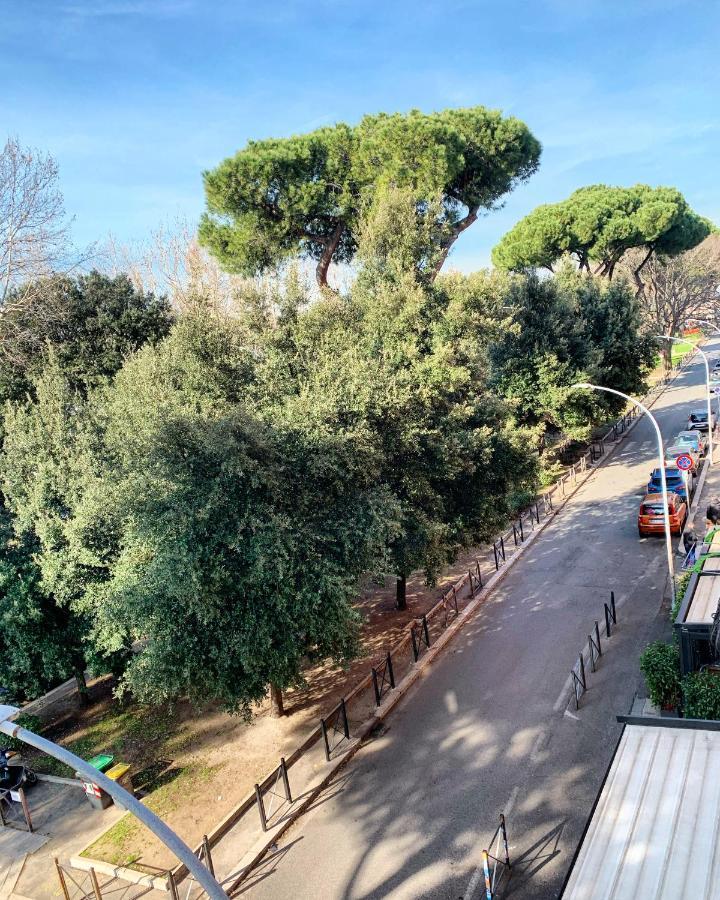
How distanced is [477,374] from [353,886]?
1130 centimetres

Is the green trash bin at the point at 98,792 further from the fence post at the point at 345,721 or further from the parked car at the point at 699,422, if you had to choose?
the parked car at the point at 699,422

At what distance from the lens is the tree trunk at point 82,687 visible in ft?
51.1

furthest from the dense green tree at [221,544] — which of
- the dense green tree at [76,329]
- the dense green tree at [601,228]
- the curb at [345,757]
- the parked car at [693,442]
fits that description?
the dense green tree at [601,228]

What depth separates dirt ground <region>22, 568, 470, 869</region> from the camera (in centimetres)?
1089

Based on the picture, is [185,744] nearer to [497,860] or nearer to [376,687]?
[376,687]

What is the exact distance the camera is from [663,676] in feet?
37.3

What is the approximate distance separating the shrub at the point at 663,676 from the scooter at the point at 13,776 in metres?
12.1

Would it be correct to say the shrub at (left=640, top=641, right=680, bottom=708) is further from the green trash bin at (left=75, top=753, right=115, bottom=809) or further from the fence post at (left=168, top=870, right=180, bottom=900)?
the green trash bin at (left=75, top=753, right=115, bottom=809)

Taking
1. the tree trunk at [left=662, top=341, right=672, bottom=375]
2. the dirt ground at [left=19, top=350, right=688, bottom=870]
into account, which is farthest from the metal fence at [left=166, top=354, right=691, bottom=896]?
the tree trunk at [left=662, top=341, right=672, bottom=375]

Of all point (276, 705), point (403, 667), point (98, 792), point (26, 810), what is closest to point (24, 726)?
point (26, 810)

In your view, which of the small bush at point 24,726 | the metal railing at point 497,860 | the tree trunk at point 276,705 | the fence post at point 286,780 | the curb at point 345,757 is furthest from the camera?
the small bush at point 24,726

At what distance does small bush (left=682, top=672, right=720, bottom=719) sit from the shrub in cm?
89

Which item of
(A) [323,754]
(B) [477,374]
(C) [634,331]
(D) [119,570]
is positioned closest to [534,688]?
(A) [323,754]

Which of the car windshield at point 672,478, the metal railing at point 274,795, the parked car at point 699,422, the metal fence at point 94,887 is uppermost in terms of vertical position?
the parked car at point 699,422
